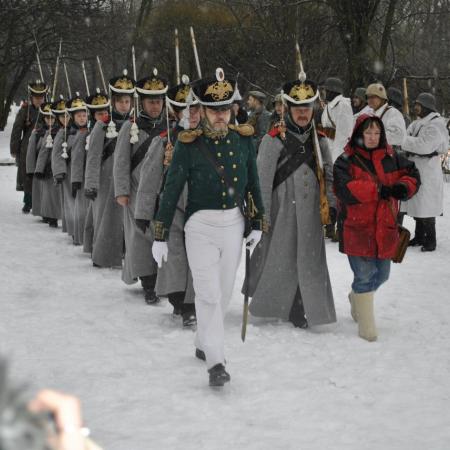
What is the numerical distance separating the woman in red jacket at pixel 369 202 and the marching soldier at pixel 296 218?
1.04ft

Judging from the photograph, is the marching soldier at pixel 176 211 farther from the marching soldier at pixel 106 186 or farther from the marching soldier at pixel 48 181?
the marching soldier at pixel 48 181

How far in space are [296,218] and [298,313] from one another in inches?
28.6

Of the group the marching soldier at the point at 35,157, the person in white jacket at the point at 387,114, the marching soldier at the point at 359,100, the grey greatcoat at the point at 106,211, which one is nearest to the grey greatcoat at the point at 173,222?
the grey greatcoat at the point at 106,211

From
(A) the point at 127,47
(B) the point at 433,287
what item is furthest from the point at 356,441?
(A) the point at 127,47

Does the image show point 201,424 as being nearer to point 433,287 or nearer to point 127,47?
point 433,287

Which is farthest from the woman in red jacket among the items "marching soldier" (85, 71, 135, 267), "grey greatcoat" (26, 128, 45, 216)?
"grey greatcoat" (26, 128, 45, 216)

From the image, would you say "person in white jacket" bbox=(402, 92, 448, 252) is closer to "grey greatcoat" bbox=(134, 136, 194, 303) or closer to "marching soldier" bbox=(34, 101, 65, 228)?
"grey greatcoat" bbox=(134, 136, 194, 303)

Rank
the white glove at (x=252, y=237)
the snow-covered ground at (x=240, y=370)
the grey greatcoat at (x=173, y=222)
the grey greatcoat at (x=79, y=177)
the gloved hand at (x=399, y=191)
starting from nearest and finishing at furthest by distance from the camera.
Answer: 1. the snow-covered ground at (x=240, y=370)
2. the white glove at (x=252, y=237)
3. the gloved hand at (x=399, y=191)
4. the grey greatcoat at (x=173, y=222)
5. the grey greatcoat at (x=79, y=177)

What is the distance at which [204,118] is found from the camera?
471cm

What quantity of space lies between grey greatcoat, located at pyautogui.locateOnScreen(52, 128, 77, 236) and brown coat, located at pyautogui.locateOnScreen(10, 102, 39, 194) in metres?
2.76

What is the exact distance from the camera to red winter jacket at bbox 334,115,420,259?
564cm

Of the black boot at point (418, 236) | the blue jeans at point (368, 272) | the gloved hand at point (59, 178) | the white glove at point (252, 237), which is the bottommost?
the black boot at point (418, 236)

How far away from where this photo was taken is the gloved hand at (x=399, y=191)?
5.55 m

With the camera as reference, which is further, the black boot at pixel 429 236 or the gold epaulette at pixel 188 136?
the black boot at pixel 429 236
